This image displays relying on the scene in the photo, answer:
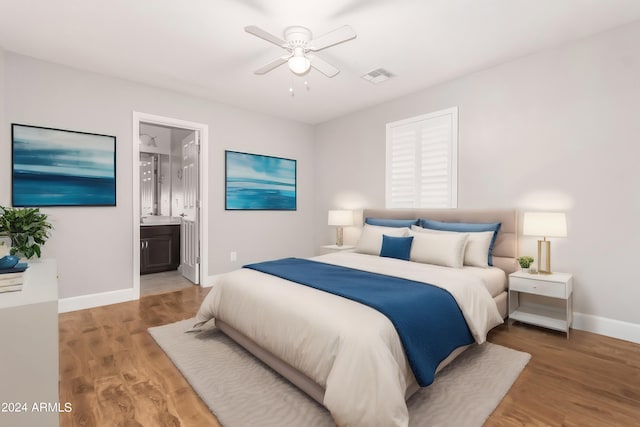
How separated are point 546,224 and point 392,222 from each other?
166cm

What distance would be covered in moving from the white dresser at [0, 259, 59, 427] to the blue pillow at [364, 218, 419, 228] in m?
3.40

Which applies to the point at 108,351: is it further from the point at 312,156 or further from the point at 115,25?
the point at 312,156

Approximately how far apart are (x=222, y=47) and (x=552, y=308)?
4.10m

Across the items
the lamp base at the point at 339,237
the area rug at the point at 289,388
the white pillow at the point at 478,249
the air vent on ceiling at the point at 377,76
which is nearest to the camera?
the area rug at the point at 289,388

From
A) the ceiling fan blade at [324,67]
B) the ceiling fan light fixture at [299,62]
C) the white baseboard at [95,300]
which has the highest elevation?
the ceiling fan blade at [324,67]

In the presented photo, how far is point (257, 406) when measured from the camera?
1811 millimetres

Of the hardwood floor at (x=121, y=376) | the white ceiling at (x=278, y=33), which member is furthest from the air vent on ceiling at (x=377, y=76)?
the hardwood floor at (x=121, y=376)

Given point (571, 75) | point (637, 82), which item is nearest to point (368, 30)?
point (571, 75)

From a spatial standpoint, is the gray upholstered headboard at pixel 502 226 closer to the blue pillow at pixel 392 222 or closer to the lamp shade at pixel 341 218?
the blue pillow at pixel 392 222

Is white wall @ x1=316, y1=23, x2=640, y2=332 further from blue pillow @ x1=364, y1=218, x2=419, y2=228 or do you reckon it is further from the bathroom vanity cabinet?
the bathroom vanity cabinet

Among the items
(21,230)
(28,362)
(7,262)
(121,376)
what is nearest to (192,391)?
(121,376)

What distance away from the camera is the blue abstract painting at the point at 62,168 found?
3.16m

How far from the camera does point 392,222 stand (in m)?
4.07

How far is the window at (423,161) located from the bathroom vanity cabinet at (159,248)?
3687 millimetres
